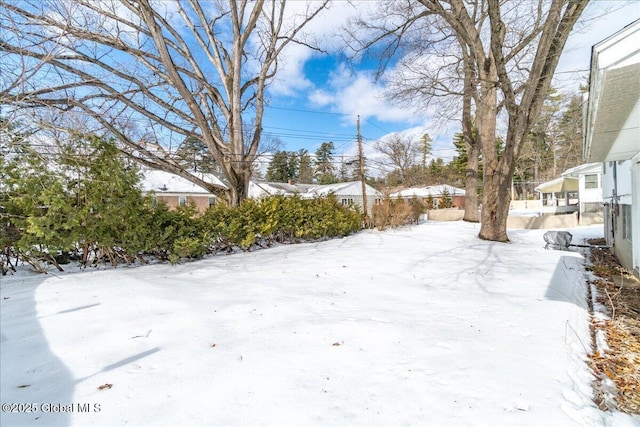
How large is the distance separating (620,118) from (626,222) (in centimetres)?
412

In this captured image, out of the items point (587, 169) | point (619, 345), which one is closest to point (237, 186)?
point (619, 345)

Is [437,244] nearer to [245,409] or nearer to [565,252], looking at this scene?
[565,252]

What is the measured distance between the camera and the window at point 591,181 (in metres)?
15.6

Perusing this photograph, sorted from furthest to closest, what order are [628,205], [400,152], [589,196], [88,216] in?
1. [400,152]
2. [589,196]
3. [628,205]
4. [88,216]

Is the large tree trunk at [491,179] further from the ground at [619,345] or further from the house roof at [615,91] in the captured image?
the house roof at [615,91]

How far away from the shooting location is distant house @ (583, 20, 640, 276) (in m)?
2.28

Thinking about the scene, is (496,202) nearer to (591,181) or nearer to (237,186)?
(237,186)

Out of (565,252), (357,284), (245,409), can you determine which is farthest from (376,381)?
(565,252)

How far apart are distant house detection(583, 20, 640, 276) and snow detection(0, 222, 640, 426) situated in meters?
2.11

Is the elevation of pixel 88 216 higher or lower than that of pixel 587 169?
lower

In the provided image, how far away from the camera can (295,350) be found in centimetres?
267

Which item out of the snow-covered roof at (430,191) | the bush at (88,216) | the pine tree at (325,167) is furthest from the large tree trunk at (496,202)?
the pine tree at (325,167)

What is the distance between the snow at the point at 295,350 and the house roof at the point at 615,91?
2267 mm

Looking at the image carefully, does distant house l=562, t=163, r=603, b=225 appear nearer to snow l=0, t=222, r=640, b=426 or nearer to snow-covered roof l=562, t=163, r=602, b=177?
snow-covered roof l=562, t=163, r=602, b=177
